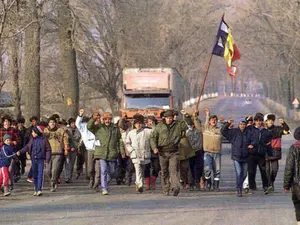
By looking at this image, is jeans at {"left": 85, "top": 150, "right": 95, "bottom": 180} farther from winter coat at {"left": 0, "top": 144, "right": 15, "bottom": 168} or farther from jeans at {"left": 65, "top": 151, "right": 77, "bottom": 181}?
winter coat at {"left": 0, "top": 144, "right": 15, "bottom": 168}

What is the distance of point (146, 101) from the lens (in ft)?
109

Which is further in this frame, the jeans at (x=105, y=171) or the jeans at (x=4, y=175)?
the jeans at (x=105, y=171)

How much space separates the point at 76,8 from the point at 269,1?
36.8 metres

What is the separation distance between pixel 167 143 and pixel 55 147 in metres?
2.76

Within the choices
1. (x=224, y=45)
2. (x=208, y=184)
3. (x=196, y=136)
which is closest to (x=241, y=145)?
(x=196, y=136)

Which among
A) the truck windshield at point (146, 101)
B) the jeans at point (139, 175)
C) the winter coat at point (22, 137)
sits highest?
the truck windshield at point (146, 101)

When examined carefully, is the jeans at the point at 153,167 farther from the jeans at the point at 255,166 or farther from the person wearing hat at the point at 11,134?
the person wearing hat at the point at 11,134

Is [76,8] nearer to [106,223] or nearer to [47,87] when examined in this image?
[106,223]

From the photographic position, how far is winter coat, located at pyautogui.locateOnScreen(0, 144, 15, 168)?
17484 mm

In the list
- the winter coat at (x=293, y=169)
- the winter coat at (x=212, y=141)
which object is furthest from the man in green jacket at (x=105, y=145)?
the winter coat at (x=293, y=169)

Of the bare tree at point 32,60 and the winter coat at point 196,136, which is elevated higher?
the bare tree at point 32,60

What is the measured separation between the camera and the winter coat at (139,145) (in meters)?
18.2

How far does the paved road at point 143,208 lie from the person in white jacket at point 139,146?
1.96 feet

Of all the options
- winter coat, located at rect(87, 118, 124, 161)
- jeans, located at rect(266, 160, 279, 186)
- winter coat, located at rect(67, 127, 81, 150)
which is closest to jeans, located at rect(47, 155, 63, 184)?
winter coat, located at rect(87, 118, 124, 161)
